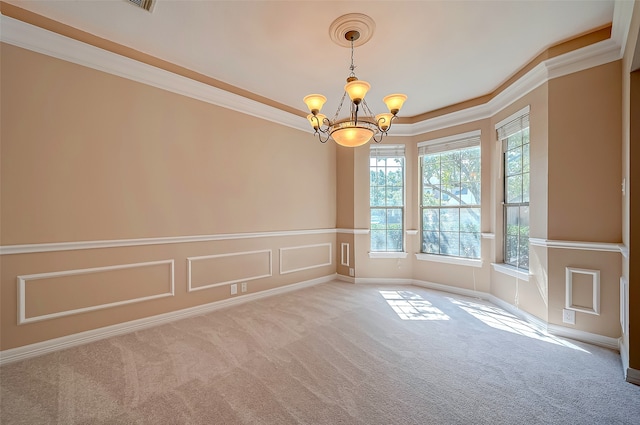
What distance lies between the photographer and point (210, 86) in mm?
3531

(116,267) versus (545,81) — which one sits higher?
(545,81)

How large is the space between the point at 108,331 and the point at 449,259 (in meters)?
4.61

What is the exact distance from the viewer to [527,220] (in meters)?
3.48

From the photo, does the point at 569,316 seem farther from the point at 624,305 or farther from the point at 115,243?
the point at 115,243

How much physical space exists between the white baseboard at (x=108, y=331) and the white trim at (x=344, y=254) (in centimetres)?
167

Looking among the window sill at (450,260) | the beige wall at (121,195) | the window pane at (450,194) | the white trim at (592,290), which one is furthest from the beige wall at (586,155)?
the beige wall at (121,195)

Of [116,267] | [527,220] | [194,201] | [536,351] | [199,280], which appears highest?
[194,201]

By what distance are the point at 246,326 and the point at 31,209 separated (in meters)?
2.27

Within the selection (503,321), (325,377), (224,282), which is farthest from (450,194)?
(224,282)

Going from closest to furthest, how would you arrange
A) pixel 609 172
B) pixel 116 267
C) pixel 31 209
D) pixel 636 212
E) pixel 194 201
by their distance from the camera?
pixel 636 212 < pixel 31 209 < pixel 609 172 < pixel 116 267 < pixel 194 201

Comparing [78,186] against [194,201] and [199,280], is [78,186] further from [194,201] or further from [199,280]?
[199,280]

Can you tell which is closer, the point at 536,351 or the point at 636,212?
the point at 636,212

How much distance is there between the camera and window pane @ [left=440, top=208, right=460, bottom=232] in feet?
14.9

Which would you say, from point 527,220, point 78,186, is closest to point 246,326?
point 78,186
